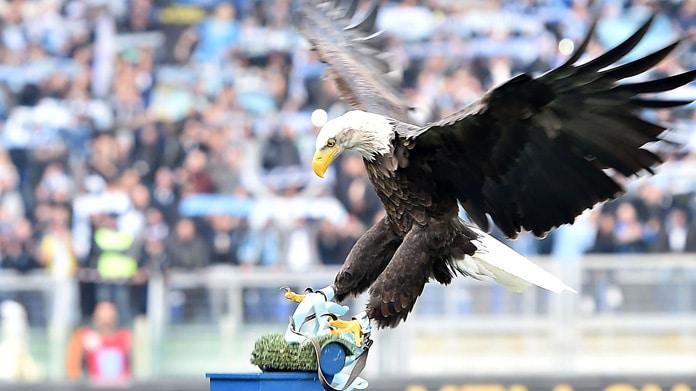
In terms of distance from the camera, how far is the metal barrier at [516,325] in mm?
10336

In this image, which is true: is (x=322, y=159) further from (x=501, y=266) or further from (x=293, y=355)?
(x=501, y=266)

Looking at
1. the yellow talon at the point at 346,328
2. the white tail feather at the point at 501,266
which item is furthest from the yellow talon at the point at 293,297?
the white tail feather at the point at 501,266

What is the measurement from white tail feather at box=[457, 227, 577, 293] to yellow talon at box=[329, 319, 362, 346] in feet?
2.10

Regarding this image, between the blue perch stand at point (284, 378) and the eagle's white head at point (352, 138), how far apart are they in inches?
29.2

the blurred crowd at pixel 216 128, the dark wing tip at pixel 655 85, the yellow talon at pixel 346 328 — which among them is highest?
the blurred crowd at pixel 216 128

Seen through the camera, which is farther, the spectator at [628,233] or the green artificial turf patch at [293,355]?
the spectator at [628,233]

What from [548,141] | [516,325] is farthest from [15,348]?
[548,141]

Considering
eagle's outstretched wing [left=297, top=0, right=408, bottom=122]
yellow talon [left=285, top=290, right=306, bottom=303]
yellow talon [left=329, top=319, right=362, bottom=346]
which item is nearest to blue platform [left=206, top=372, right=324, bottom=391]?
yellow talon [left=329, top=319, right=362, bottom=346]

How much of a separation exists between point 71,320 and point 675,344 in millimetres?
4444

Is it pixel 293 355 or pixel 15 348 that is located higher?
pixel 15 348

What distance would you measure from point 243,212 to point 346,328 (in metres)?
6.59

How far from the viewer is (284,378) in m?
5.68

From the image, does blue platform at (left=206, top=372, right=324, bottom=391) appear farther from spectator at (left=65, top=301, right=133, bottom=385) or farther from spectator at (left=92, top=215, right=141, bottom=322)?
spectator at (left=92, top=215, right=141, bottom=322)

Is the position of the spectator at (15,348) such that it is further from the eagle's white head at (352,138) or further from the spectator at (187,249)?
the eagle's white head at (352,138)
